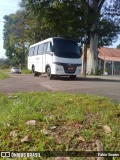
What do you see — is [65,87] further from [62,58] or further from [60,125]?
[62,58]

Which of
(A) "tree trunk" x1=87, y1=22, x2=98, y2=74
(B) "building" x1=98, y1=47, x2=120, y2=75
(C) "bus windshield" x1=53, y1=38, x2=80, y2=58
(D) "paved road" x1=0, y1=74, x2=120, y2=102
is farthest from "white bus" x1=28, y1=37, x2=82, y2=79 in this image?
(B) "building" x1=98, y1=47, x2=120, y2=75

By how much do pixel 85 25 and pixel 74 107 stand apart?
21.3m

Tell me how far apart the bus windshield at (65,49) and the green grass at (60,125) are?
575 inches

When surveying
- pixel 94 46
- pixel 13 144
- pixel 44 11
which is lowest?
pixel 13 144

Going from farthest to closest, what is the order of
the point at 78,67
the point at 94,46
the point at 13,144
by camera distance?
the point at 94,46 < the point at 78,67 < the point at 13,144

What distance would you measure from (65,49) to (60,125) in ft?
53.1

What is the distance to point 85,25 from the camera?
1016 inches

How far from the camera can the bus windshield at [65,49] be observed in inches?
789

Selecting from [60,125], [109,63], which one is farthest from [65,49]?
[109,63]

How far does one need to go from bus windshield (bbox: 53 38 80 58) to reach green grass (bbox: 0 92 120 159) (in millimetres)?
14594

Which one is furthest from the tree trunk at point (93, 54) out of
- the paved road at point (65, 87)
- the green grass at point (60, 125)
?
the green grass at point (60, 125)

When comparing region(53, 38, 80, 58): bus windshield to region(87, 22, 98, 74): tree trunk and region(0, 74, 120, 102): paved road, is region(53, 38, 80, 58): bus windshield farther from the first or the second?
region(87, 22, 98, 74): tree trunk

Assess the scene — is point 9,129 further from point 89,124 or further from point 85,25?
point 85,25

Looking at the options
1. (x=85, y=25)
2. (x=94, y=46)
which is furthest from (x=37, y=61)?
(x=94, y=46)
